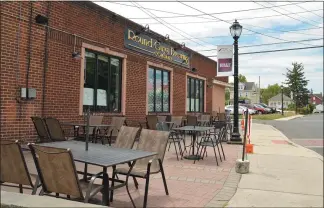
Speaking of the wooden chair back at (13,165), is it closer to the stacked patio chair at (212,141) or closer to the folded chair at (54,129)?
the folded chair at (54,129)

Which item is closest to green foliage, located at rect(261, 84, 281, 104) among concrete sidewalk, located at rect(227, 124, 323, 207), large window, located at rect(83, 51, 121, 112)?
large window, located at rect(83, 51, 121, 112)

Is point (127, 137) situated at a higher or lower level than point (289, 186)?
higher

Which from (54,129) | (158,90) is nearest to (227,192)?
(54,129)

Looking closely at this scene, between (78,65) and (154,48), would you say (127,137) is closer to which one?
(78,65)

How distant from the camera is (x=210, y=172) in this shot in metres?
6.98

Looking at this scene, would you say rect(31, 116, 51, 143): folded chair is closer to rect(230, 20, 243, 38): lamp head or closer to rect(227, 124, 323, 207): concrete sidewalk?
rect(227, 124, 323, 207): concrete sidewalk

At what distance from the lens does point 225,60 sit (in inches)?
492

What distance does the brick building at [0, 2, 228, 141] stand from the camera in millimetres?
8477

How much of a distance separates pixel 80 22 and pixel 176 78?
24.7 ft

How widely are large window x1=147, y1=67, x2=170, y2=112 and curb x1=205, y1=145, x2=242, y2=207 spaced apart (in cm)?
863

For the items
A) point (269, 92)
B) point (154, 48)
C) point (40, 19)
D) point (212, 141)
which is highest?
point (269, 92)

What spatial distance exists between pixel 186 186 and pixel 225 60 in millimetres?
7625

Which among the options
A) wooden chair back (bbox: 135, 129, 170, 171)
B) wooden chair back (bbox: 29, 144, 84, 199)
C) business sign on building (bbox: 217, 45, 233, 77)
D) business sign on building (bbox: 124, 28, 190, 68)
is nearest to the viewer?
wooden chair back (bbox: 29, 144, 84, 199)

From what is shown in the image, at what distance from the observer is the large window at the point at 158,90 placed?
49.2 ft
